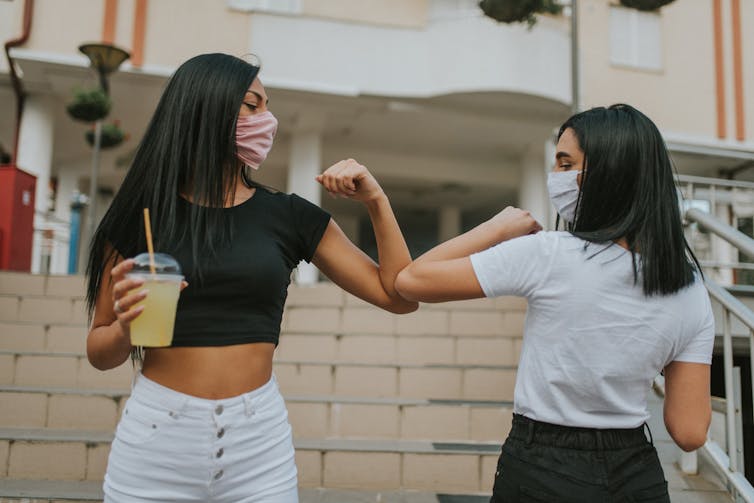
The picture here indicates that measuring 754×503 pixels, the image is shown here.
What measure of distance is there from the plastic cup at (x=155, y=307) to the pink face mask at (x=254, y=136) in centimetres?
39

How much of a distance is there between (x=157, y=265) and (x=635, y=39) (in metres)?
10.9

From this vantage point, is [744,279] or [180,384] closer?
[180,384]

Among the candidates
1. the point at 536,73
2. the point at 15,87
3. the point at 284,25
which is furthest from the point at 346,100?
the point at 15,87

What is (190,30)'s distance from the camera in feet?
29.3

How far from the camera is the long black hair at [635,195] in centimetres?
127

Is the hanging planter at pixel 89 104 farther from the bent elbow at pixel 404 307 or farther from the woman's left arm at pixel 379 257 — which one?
the bent elbow at pixel 404 307

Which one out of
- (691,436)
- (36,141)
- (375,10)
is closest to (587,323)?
(691,436)

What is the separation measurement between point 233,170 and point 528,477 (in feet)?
3.11

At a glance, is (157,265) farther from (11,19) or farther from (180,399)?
(11,19)

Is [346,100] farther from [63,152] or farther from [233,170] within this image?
[233,170]

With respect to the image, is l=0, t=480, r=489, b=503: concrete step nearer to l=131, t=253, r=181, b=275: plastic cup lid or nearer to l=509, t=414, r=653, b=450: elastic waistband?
l=509, t=414, r=653, b=450: elastic waistband

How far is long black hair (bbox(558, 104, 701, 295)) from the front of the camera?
4.18ft

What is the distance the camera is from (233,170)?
1.53 m

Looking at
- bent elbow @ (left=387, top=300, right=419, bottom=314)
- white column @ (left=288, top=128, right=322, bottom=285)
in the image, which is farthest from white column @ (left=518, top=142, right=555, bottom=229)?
bent elbow @ (left=387, top=300, right=419, bottom=314)
